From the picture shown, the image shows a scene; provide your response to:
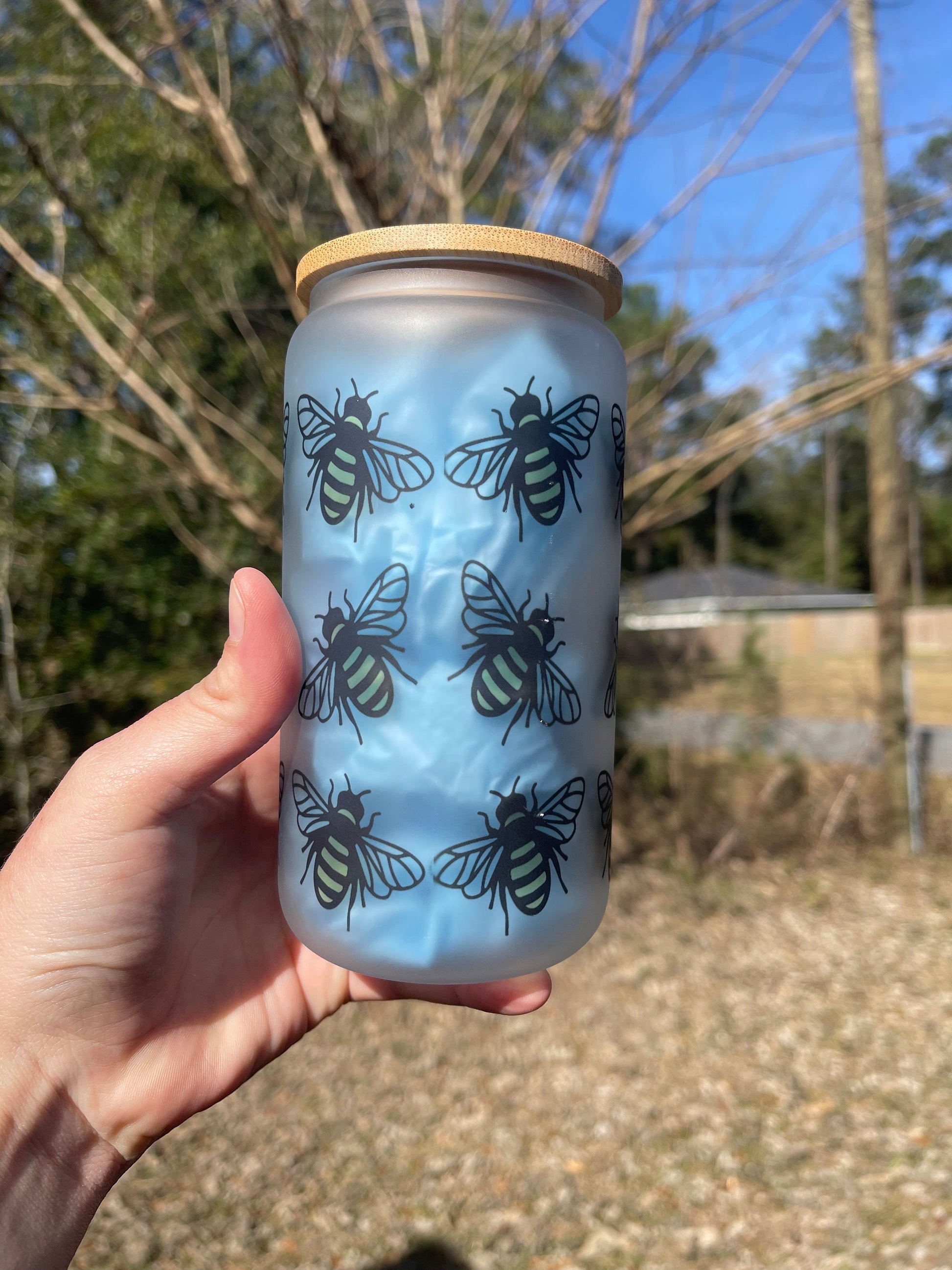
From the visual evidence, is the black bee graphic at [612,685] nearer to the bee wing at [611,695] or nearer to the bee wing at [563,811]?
the bee wing at [611,695]

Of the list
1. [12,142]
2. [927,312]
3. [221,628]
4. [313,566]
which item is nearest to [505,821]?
[313,566]

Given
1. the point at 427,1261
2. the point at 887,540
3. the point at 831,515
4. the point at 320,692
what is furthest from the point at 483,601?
the point at 831,515

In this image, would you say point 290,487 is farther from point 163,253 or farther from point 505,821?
point 163,253

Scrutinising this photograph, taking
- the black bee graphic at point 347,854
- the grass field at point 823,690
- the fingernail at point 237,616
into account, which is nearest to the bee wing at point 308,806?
the black bee graphic at point 347,854

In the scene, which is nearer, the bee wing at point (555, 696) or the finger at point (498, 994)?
the bee wing at point (555, 696)

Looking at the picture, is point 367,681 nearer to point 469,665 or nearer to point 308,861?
point 469,665

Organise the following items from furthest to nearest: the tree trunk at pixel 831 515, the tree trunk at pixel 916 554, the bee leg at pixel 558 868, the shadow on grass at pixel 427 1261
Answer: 1. the tree trunk at pixel 916 554
2. the tree trunk at pixel 831 515
3. the shadow on grass at pixel 427 1261
4. the bee leg at pixel 558 868

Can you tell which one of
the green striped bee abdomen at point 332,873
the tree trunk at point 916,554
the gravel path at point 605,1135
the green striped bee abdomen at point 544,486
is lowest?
the gravel path at point 605,1135

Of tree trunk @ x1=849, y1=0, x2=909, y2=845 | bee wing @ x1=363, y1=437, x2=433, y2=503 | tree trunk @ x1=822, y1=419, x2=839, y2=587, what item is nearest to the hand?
bee wing @ x1=363, y1=437, x2=433, y2=503
